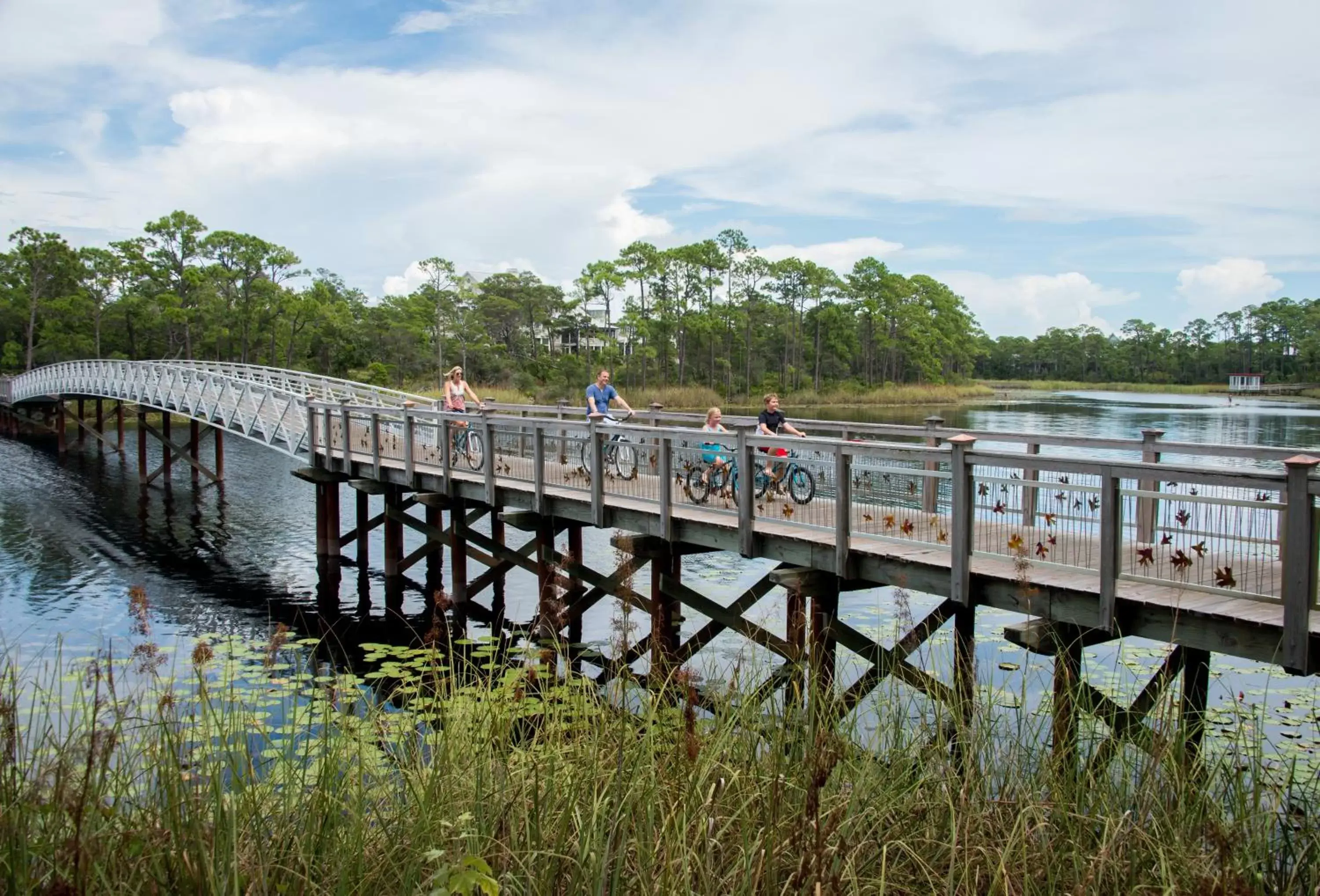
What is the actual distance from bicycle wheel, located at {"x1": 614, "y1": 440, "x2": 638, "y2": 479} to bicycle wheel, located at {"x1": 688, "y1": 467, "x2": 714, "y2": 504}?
1.13 meters

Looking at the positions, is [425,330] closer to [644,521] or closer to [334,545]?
[334,545]

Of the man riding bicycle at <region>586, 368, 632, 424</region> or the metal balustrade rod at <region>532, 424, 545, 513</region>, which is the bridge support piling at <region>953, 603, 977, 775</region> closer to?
the metal balustrade rod at <region>532, 424, 545, 513</region>

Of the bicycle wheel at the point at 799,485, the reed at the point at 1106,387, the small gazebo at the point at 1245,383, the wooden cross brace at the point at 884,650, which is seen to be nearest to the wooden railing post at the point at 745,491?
the bicycle wheel at the point at 799,485

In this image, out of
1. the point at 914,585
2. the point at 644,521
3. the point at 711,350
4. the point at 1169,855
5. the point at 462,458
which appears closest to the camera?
the point at 1169,855

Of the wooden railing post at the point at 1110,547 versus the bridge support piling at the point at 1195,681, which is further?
the wooden railing post at the point at 1110,547

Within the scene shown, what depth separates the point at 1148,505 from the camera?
10.2 meters

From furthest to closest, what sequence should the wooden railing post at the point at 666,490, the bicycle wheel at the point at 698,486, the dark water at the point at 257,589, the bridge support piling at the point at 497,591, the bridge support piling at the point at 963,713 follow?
the bridge support piling at the point at 497,591
the bicycle wheel at the point at 698,486
the wooden railing post at the point at 666,490
the dark water at the point at 257,589
the bridge support piling at the point at 963,713

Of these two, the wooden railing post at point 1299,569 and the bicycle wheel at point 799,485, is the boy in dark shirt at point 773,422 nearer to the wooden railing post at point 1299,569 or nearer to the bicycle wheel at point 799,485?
the bicycle wheel at point 799,485

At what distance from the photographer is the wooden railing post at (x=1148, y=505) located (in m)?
8.98

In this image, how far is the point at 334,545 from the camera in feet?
70.4

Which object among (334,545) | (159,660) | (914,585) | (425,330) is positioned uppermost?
(425,330)

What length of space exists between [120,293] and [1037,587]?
8025cm

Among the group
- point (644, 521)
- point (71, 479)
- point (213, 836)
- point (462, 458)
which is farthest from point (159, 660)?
point (71, 479)

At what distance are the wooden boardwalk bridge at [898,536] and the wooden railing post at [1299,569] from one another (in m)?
0.01
